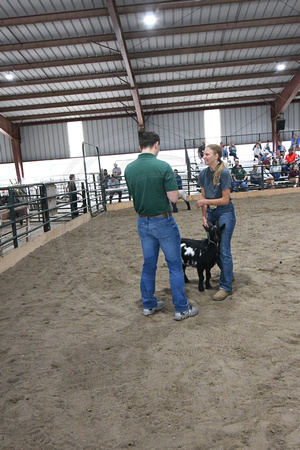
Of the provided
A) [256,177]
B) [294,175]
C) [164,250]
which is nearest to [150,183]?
[164,250]

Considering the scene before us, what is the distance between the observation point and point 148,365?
8.15 feet

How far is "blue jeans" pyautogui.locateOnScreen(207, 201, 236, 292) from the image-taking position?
3488 millimetres

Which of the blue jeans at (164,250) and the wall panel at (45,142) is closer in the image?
the blue jeans at (164,250)

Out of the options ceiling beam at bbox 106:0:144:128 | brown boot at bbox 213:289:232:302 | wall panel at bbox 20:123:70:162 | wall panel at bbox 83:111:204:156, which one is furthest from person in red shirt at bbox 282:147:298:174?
wall panel at bbox 20:123:70:162

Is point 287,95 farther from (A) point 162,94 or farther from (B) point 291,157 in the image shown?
(A) point 162,94

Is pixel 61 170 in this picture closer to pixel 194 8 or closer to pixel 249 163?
pixel 249 163

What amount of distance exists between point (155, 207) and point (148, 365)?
133 cm

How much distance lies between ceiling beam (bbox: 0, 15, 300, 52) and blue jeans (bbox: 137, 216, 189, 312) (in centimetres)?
1094

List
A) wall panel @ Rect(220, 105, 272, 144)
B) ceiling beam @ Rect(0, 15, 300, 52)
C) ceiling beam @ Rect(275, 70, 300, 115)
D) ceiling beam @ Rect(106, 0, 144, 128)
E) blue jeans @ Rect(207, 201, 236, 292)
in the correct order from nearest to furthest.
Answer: blue jeans @ Rect(207, 201, 236, 292) < ceiling beam @ Rect(106, 0, 144, 128) < ceiling beam @ Rect(0, 15, 300, 52) < ceiling beam @ Rect(275, 70, 300, 115) < wall panel @ Rect(220, 105, 272, 144)

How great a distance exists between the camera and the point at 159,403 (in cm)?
207


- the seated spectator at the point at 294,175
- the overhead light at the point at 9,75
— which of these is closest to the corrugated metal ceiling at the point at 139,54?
the overhead light at the point at 9,75

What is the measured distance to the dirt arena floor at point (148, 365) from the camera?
1.86 metres

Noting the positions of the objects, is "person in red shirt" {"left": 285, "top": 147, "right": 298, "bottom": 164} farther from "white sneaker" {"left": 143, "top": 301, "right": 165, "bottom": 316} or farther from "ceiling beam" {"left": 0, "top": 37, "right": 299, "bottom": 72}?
"white sneaker" {"left": 143, "top": 301, "right": 165, "bottom": 316}

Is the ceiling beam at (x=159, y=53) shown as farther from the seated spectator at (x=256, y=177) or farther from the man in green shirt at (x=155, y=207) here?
the man in green shirt at (x=155, y=207)
